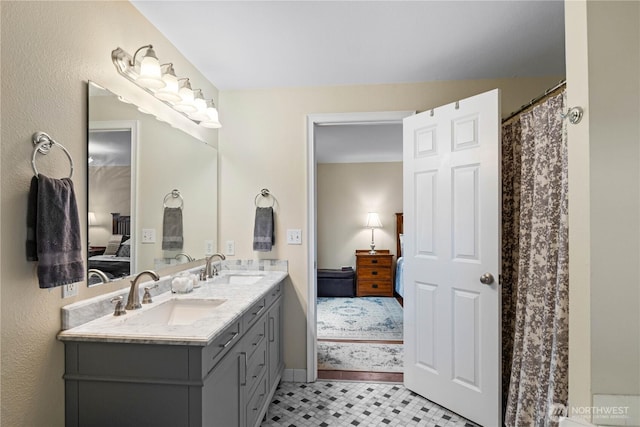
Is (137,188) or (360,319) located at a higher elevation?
(137,188)

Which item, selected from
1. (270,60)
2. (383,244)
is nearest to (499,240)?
(270,60)

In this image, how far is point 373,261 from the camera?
5273 mm

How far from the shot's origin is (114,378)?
118cm

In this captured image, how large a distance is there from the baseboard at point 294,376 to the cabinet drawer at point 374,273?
283 centimetres

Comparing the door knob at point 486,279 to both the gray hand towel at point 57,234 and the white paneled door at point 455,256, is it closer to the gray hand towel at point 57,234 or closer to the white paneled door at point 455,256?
the white paneled door at point 455,256

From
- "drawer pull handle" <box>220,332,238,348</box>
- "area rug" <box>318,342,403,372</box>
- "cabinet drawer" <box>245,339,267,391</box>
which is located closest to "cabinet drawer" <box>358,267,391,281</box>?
"area rug" <box>318,342,403,372</box>

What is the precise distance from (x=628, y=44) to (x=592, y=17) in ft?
0.51

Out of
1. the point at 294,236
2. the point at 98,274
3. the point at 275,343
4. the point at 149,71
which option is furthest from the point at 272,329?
the point at 149,71

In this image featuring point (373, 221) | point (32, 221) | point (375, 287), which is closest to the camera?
point (32, 221)

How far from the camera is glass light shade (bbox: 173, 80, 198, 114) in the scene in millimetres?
1895

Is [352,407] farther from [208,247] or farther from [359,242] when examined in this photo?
[359,242]

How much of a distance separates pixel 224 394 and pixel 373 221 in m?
4.55

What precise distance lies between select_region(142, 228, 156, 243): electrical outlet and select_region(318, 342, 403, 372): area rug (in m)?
1.77

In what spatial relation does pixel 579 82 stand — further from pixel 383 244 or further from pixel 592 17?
pixel 383 244
